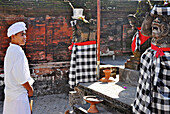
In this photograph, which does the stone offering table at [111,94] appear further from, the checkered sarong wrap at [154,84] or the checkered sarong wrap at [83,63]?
the checkered sarong wrap at [154,84]

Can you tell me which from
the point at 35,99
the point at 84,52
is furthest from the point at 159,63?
the point at 35,99

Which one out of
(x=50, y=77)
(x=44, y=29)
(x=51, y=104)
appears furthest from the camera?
(x=50, y=77)

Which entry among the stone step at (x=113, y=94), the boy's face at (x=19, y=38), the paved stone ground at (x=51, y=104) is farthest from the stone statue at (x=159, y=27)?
the paved stone ground at (x=51, y=104)

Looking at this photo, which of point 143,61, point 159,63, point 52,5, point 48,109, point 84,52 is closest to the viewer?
point 159,63

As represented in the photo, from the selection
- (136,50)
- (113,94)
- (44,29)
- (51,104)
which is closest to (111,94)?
(113,94)

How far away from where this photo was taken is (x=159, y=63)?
2824mm

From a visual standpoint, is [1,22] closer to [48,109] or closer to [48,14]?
[48,14]

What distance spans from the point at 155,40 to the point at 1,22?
554 centimetres

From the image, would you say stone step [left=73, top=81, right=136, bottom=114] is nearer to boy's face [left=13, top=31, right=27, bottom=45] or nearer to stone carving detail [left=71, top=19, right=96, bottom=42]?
stone carving detail [left=71, top=19, right=96, bottom=42]

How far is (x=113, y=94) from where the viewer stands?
4.43 metres

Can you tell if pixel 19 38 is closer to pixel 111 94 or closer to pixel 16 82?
pixel 16 82

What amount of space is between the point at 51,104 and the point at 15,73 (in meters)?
3.94

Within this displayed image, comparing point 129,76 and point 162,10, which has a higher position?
point 162,10

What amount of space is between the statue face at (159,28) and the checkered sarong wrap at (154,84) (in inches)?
9.0
